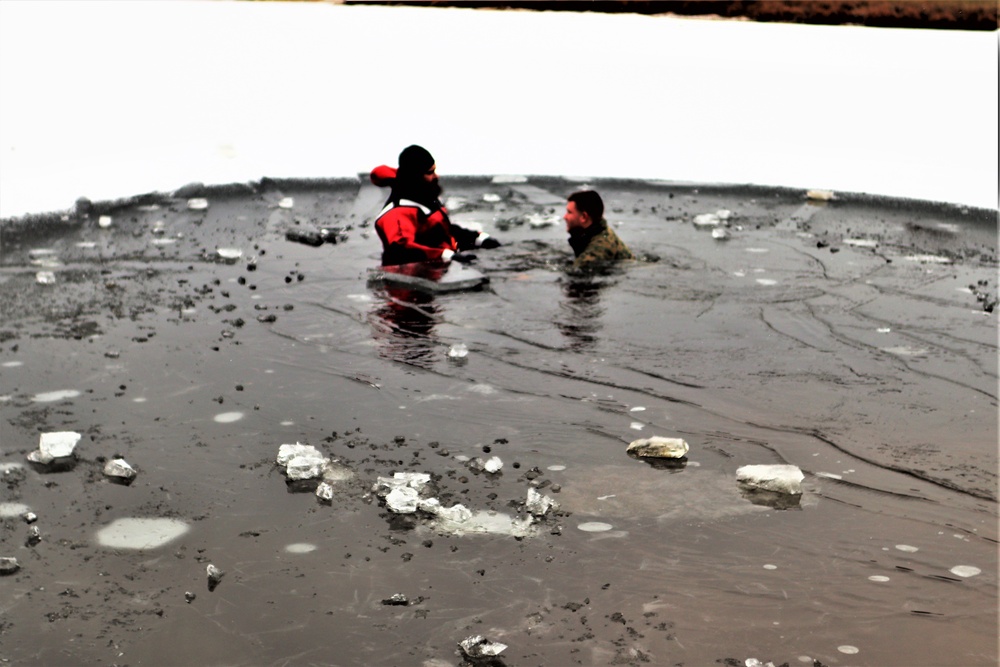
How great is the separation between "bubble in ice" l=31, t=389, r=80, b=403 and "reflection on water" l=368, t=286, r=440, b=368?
5.02ft

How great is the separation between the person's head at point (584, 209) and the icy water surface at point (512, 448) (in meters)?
0.34

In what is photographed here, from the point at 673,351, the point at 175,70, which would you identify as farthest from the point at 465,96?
the point at 673,351

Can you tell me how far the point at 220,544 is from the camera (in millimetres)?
3869

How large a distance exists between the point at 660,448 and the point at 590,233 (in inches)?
132

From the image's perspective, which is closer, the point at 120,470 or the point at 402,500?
the point at 402,500

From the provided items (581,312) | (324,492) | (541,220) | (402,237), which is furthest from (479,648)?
(541,220)

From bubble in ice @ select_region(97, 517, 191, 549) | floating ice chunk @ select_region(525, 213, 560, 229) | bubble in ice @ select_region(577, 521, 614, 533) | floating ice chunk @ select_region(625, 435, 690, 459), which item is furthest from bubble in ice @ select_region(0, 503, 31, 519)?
floating ice chunk @ select_region(525, 213, 560, 229)

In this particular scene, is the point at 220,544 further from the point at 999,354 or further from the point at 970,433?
the point at 999,354

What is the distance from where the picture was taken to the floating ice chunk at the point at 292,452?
4.51 m

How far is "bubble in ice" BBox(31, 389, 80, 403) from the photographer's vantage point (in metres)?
5.18

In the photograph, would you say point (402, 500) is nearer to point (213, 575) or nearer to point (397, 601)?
Result: point (397, 601)

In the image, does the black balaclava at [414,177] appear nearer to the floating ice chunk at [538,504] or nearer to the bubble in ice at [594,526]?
the floating ice chunk at [538,504]

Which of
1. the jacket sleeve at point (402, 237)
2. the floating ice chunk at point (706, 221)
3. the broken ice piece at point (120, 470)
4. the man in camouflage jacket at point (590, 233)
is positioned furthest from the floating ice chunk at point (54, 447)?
the floating ice chunk at point (706, 221)

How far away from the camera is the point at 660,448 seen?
15.2 ft
